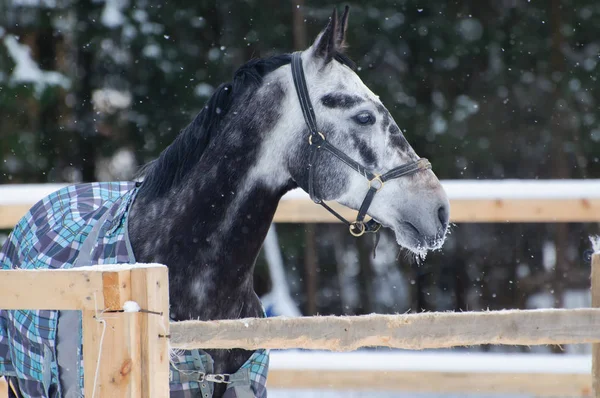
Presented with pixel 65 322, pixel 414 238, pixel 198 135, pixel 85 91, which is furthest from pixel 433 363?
pixel 85 91

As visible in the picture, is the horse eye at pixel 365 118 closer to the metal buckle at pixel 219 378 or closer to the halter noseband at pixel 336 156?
the halter noseband at pixel 336 156

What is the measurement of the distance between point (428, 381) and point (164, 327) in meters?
2.19

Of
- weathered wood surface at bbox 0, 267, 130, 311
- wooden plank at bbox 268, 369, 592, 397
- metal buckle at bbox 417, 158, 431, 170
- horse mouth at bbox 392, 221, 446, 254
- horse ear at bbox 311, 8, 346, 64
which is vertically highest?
horse ear at bbox 311, 8, 346, 64

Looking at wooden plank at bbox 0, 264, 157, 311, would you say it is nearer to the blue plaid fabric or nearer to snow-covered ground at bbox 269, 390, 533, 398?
the blue plaid fabric

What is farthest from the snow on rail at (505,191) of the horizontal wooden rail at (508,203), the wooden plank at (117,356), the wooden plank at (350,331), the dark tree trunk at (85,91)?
the dark tree trunk at (85,91)

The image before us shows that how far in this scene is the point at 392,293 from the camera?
7305mm

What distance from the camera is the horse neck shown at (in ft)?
6.81

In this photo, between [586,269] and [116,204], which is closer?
[116,204]

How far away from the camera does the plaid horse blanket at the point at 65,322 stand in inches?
80.1

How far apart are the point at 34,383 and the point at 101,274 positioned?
41.6 inches

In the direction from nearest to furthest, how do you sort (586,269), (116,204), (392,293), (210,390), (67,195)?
(210,390) → (116,204) → (67,195) → (586,269) → (392,293)

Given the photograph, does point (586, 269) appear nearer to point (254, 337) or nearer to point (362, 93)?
point (362, 93)

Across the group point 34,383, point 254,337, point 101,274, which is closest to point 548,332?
point 254,337

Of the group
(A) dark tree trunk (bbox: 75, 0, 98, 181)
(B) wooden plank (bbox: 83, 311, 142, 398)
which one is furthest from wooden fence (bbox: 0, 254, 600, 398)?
(A) dark tree trunk (bbox: 75, 0, 98, 181)
